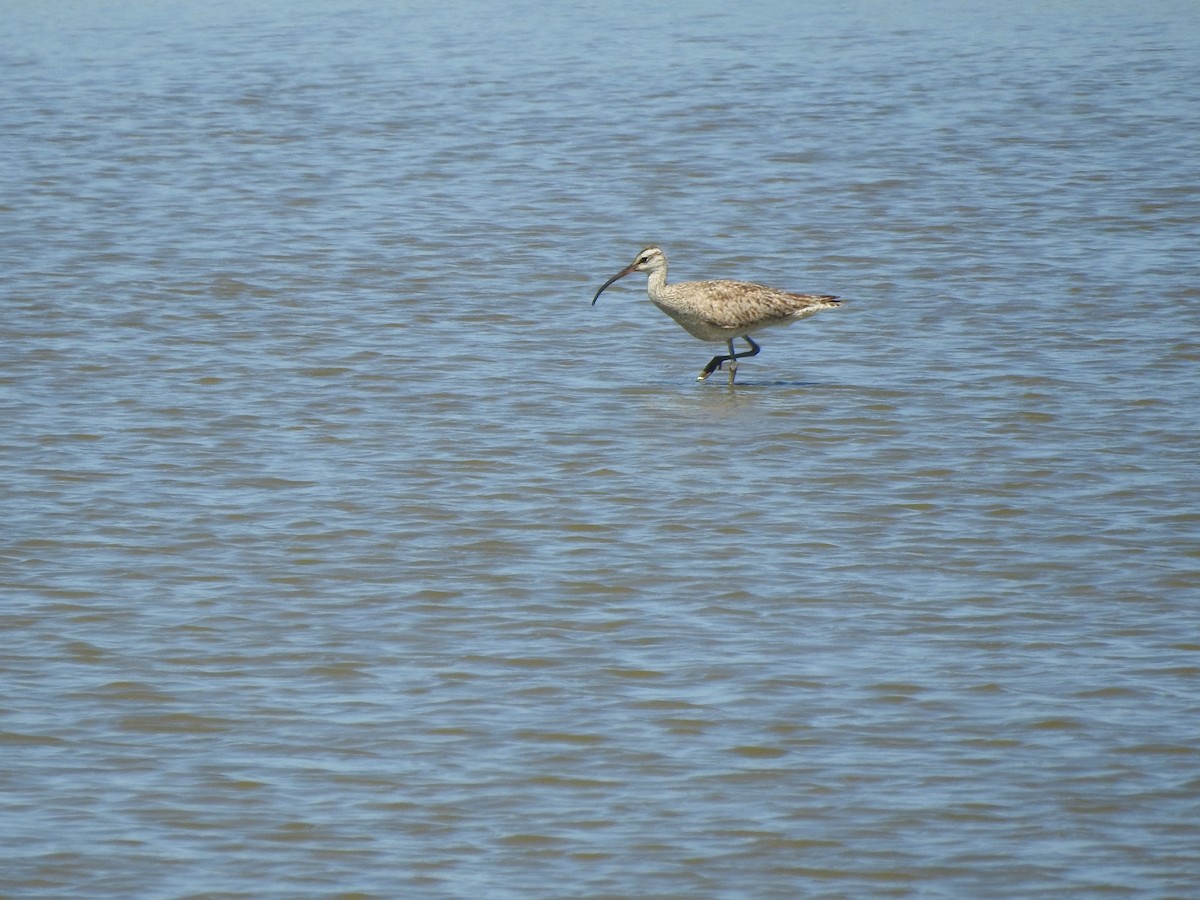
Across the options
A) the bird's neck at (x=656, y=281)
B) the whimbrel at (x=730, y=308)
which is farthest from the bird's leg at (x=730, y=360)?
the bird's neck at (x=656, y=281)

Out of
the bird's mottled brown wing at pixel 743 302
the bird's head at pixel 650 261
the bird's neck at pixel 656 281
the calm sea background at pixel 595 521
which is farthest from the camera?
the bird's head at pixel 650 261

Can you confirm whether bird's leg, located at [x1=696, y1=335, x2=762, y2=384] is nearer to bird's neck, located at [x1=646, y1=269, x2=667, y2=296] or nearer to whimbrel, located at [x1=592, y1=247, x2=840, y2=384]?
A: whimbrel, located at [x1=592, y1=247, x2=840, y2=384]

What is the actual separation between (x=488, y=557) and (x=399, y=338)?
4.71 meters

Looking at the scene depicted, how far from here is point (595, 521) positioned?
977cm

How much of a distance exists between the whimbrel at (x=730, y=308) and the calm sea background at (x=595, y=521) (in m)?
0.33

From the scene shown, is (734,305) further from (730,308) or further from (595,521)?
(595,521)

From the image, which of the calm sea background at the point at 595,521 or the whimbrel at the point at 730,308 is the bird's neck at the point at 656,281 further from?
the calm sea background at the point at 595,521

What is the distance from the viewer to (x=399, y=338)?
13.7 meters

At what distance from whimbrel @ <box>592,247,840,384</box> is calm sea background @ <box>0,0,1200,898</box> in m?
0.33

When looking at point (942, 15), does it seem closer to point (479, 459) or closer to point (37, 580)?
point (479, 459)

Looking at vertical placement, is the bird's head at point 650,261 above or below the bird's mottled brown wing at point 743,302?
above

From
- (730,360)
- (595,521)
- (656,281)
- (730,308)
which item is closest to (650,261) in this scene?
(656,281)

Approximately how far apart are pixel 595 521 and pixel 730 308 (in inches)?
135

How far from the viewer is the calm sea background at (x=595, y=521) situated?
259 inches
